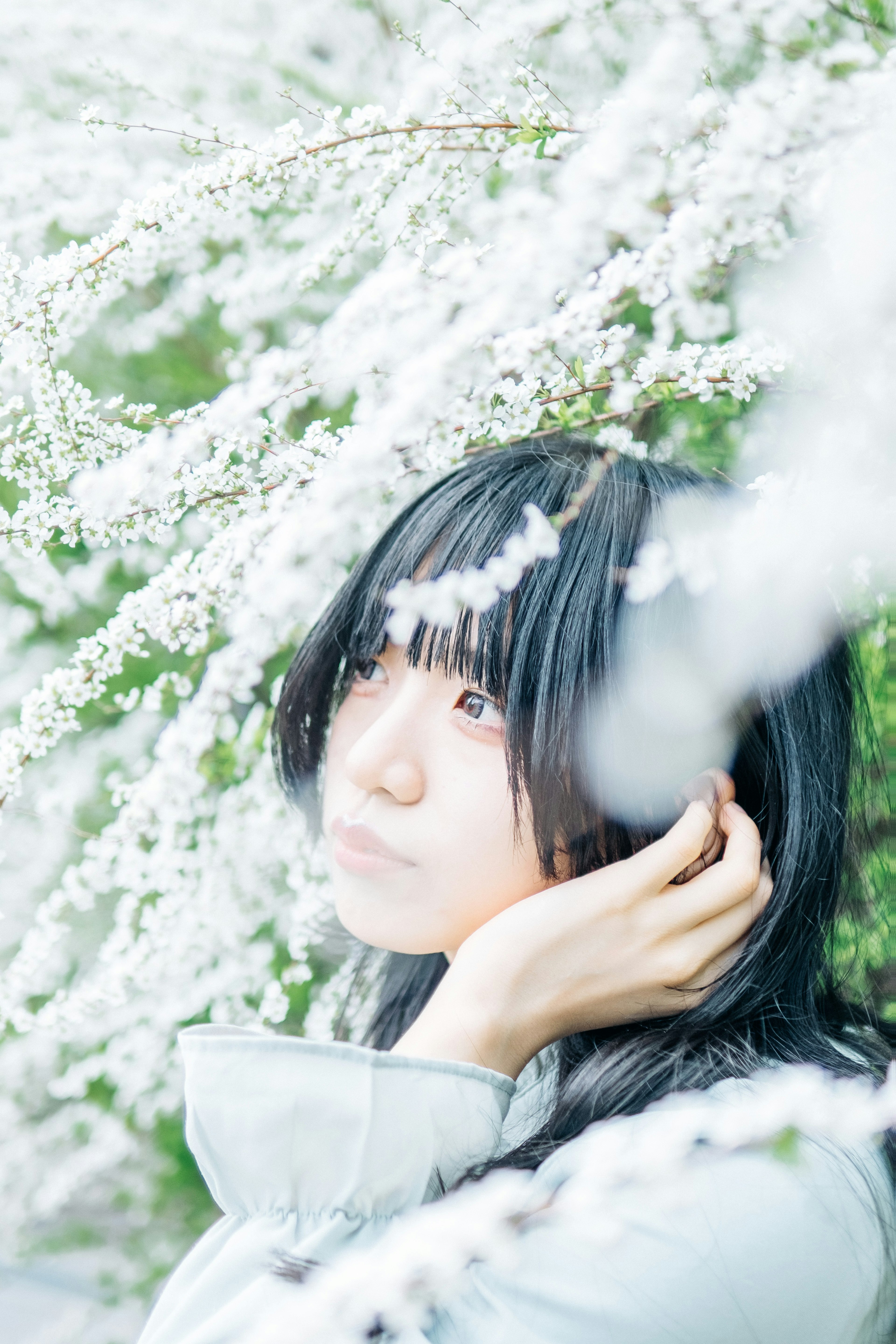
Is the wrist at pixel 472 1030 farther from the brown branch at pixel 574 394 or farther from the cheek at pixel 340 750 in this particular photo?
the brown branch at pixel 574 394

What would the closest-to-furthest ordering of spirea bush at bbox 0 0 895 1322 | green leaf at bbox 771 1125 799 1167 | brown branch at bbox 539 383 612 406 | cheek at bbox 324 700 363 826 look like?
green leaf at bbox 771 1125 799 1167, spirea bush at bbox 0 0 895 1322, brown branch at bbox 539 383 612 406, cheek at bbox 324 700 363 826

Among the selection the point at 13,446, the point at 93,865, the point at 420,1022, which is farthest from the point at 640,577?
the point at 93,865

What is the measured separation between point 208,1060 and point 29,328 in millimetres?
557

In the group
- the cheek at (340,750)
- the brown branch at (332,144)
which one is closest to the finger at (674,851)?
the cheek at (340,750)

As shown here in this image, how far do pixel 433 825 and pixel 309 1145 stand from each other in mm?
227

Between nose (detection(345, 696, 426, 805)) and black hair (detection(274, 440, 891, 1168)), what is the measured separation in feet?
0.17

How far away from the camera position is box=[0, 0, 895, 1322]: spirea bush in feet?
1.64

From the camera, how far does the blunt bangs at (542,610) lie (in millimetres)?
658

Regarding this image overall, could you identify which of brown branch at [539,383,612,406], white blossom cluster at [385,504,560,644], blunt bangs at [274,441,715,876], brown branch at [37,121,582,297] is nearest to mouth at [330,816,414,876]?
blunt bangs at [274,441,715,876]

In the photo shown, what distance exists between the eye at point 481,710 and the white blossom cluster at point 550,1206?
0.31 meters

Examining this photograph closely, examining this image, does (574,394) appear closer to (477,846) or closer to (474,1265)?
(477,846)

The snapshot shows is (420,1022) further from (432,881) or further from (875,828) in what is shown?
(875,828)

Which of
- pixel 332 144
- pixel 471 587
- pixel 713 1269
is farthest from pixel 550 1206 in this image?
pixel 332 144

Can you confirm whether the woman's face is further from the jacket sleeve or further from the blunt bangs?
the jacket sleeve
